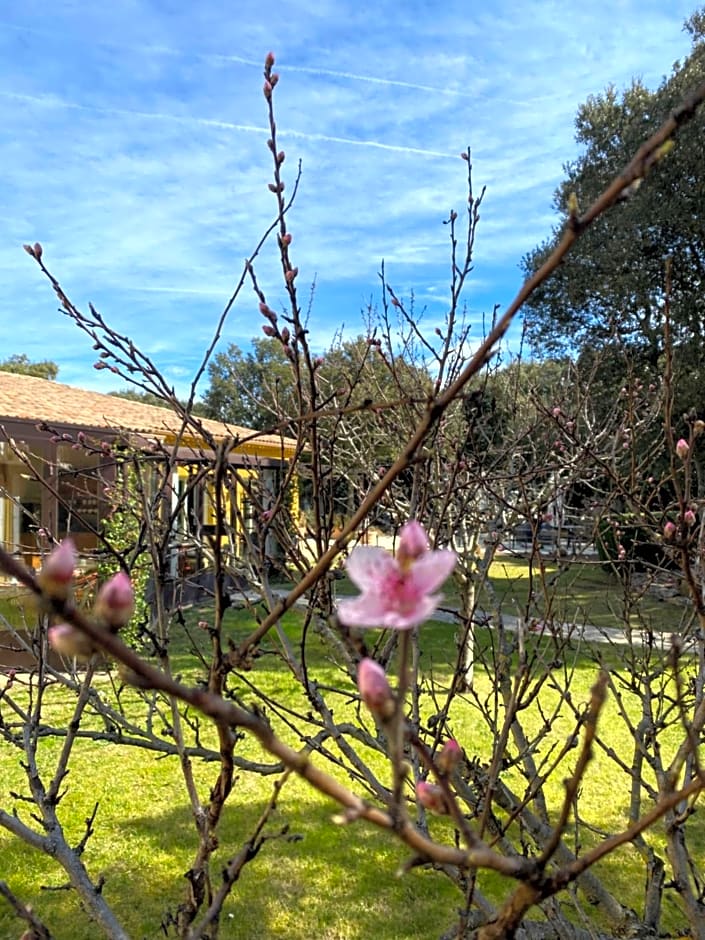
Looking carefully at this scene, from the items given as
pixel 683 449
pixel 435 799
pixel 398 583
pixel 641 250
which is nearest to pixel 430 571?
pixel 398 583

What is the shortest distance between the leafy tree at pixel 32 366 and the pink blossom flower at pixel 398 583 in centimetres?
3965

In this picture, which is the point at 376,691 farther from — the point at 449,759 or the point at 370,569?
the point at 449,759

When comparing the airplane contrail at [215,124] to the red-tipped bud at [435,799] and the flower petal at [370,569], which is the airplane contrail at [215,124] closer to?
the flower petal at [370,569]

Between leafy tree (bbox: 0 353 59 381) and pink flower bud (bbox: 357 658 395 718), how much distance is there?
3969cm

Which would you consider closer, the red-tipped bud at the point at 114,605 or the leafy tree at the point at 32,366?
the red-tipped bud at the point at 114,605

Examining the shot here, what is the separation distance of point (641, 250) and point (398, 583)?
15246 mm

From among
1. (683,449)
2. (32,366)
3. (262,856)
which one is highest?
(32,366)

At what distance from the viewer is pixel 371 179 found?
5.64 meters

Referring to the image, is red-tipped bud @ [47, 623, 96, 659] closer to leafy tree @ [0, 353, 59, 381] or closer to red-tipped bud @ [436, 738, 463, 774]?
red-tipped bud @ [436, 738, 463, 774]

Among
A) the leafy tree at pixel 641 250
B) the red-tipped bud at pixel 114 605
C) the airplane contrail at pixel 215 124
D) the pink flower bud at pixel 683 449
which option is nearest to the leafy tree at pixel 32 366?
the leafy tree at pixel 641 250

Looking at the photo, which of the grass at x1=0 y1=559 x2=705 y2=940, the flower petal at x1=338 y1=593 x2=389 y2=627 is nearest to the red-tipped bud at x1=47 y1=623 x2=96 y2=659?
the flower petal at x1=338 y1=593 x2=389 y2=627

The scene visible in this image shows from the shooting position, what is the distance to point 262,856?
15.8 ft

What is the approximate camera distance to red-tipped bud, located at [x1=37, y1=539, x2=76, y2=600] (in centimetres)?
41

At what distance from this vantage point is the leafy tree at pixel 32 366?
36.4 metres
